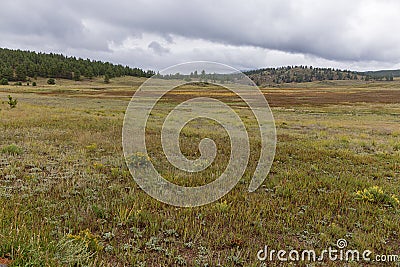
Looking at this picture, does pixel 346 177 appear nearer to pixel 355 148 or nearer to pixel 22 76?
pixel 355 148

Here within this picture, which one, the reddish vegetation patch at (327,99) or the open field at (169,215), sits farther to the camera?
the reddish vegetation patch at (327,99)

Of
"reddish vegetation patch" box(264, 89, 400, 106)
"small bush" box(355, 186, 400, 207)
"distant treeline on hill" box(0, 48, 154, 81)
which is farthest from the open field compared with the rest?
"distant treeline on hill" box(0, 48, 154, 81)

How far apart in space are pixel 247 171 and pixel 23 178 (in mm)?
6890

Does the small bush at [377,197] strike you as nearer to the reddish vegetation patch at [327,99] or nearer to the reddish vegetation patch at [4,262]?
the reddish vegetation patch at [4,262]

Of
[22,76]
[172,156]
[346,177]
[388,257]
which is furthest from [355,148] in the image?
[22,76]

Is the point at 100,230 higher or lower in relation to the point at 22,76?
lower

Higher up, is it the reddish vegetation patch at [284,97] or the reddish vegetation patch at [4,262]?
the reddish vegetation patch at [284,97]

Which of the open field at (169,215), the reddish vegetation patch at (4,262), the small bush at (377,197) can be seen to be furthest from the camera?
the small bush at (377,197)

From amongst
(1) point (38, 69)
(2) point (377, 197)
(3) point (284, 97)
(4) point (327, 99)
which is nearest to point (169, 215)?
(2) point (377, 197)

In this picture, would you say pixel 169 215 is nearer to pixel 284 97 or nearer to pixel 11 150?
pixel 11 150

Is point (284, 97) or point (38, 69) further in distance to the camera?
point (38, 69)

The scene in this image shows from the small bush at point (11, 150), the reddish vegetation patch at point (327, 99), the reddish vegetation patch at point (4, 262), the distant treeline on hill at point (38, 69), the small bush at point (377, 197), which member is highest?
the distant treeline on hill at point (38, 69)

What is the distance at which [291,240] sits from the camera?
512cm

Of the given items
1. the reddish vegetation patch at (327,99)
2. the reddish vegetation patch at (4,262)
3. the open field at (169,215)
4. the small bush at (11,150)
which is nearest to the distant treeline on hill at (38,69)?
the reddish vegetation patch at (327,99)
